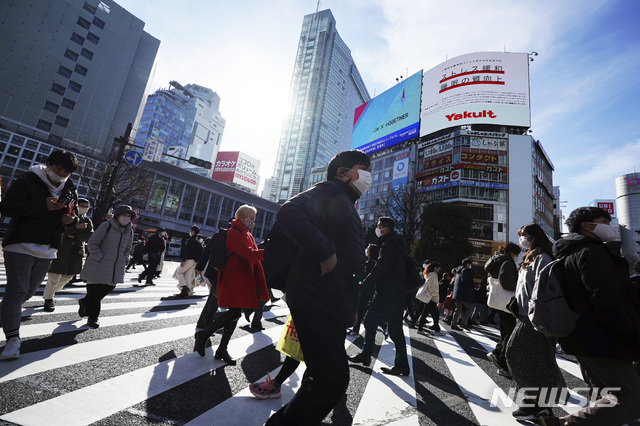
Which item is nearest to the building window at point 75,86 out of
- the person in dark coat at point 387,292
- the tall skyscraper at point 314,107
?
the tall skyscraper at point 314,107

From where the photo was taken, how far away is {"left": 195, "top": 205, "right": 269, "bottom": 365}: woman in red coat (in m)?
3.02

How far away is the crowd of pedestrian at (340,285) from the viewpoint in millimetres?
1446

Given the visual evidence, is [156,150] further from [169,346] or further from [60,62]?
[60,62]

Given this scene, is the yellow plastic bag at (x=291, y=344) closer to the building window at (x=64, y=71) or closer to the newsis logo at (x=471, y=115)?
the newsis logo at (x=471, y=115)

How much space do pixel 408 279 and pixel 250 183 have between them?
4888 cm

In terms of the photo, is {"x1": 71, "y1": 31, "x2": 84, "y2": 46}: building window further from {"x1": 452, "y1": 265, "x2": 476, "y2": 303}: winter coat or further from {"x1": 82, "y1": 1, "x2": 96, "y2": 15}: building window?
{"x1": 452, "y1": 265, "x2": 476, "y2": 303}: winter coat

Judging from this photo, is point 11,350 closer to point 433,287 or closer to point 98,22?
point 433,287

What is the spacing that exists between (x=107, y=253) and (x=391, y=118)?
47.8 metres

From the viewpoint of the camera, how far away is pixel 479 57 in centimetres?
3978

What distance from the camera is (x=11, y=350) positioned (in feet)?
7.77

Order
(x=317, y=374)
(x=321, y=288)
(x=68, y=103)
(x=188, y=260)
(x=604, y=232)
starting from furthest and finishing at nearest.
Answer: (x=68, y=103)
(x=188, y=260)
(x=604, y=232)
(x=321, y=288)
(x=317, y=374)

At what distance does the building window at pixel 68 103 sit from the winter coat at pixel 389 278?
57.0 metres

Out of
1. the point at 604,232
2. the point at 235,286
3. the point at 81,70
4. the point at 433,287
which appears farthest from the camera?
the point at 81,70

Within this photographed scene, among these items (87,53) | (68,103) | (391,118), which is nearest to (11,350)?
(391,118)
